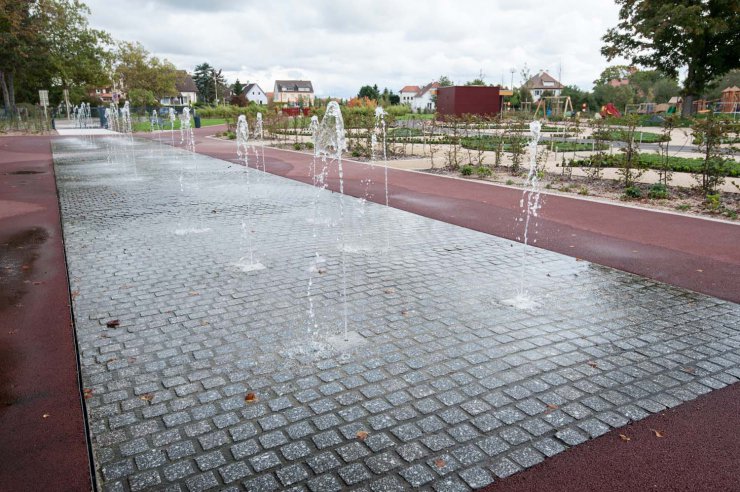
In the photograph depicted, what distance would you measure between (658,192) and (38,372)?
11.0 m

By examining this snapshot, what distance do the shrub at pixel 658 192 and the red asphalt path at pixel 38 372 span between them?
34.2 ft

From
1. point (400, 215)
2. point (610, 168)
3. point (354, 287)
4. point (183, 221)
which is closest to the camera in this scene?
point (354, 287)

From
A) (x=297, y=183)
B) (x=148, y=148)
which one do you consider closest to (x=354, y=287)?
(x=297, y=183)

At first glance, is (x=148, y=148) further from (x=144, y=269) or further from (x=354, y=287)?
(x=354, y=287)

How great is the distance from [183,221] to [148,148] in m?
19.5

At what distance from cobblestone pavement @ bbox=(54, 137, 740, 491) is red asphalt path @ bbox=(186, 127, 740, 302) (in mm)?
575

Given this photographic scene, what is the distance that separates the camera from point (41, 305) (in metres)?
5.45

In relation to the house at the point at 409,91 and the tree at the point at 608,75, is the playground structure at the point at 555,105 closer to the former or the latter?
the tree at the point at 608,75

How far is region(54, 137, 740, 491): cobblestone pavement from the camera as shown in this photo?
305 centimetres

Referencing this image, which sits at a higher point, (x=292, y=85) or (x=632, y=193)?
(x=292, y=85)

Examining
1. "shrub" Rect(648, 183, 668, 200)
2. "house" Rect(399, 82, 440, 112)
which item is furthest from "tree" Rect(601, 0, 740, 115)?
"house" Rect(399, 82, 440, 112)

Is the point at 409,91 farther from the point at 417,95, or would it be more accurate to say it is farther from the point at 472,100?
the point at 472,100

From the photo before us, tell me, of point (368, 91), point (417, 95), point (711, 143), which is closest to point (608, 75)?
point (368, 91)

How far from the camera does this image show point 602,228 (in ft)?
28.8
